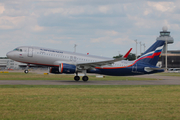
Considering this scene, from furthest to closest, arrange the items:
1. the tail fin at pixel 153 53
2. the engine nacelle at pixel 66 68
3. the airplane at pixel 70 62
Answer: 1. the tail fin at pixel 153 53
2. the airplane at pixel 70 62
3. the engine nacelle at pixel 66 68

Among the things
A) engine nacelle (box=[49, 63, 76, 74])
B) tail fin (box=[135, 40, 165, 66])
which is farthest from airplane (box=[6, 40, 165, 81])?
tail fin (box=[135, 40, 165, 66])

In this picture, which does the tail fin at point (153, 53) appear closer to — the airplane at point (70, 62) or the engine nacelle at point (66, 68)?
the airplane at point (70, 62)

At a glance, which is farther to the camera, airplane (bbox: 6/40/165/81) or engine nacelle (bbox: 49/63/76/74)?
airplane (bbox: 6/40/165/81)

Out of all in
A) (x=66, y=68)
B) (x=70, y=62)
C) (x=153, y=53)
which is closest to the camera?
(x=66, y=68)

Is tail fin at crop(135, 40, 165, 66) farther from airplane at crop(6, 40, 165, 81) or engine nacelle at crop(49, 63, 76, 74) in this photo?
engine nacelle at crop(49, 63, 76, 74)

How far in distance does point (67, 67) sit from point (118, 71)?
342 inches

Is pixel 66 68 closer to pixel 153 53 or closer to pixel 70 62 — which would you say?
pixel 70 62

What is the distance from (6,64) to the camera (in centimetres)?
19525

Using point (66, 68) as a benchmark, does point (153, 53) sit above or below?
above

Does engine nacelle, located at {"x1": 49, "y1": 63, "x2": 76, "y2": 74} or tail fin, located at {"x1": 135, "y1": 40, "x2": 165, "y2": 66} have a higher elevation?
tail fin, located at {"x1": 135, "y1": 40, "x2": 165, "y2": 66}

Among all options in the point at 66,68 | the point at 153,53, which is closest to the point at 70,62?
the point at 66,68

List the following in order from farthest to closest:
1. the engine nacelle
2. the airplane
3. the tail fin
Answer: the tail fin → the airplane → the engine nacelle

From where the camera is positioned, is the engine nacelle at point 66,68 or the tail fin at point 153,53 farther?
the tail fin at point 153,53

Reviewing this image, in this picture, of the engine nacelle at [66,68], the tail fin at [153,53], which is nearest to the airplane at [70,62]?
the engine nacelle at [66,68]
